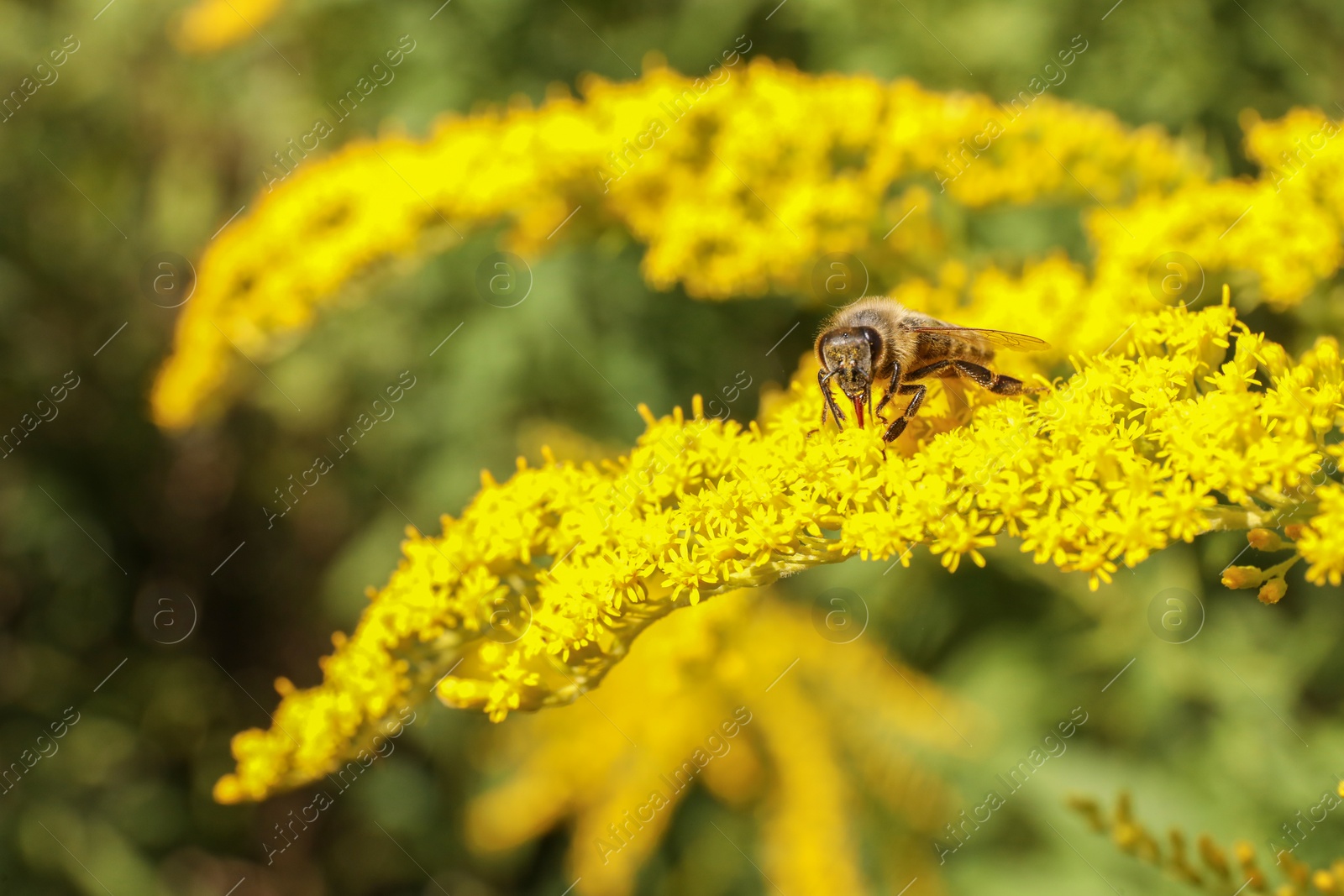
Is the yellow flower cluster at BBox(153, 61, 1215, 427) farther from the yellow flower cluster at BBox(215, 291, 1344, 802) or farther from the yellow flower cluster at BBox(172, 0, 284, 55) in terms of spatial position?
the yellow flower cluster at BBox(172, 0, 284, 55)

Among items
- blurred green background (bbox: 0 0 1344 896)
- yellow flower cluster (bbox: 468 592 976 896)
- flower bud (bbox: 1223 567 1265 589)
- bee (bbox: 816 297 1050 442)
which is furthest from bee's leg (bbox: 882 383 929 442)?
yellow flower cluster (bbox: 468 592 976 896)

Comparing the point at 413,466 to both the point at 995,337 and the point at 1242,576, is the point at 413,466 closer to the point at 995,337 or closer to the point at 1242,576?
the point at 995,337

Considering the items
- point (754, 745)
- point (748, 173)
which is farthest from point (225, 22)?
point (754, 745)

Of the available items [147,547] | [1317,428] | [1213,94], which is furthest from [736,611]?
[147,547]

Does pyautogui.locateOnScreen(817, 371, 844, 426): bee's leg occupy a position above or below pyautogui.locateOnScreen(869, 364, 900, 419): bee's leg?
above

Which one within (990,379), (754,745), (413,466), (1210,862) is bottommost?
(754,745)

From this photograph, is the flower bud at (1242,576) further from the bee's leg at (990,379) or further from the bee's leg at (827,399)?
the bee's leg at (827,399)

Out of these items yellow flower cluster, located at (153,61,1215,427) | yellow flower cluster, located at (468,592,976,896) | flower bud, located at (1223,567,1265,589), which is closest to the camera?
flower bud, located at (1223,567,1265,589)

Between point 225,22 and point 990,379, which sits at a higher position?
point 225,22
